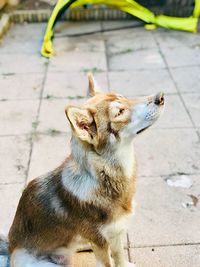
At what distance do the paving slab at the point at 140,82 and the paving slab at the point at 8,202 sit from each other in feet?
8.33

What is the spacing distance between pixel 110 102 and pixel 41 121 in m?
2.70

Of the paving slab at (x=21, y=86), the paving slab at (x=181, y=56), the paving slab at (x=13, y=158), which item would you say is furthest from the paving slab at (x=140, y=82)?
the paving slab at (x=13, y=158)

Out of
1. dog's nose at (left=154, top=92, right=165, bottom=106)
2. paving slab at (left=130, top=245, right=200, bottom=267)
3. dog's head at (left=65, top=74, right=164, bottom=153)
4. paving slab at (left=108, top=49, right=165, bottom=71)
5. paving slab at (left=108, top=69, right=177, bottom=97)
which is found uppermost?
dog's nose at (left=154, top=92, right=165, bottom=106)

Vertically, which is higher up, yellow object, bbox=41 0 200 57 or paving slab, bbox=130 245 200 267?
yellow object, bbox=41 0 200 57

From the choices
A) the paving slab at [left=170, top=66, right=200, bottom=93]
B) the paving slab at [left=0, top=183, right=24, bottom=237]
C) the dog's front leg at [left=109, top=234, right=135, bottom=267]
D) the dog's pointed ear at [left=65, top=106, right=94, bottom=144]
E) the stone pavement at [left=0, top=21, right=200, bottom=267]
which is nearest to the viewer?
the dog's pointed ear at [left=65, top=106, right=94, bottom=144]

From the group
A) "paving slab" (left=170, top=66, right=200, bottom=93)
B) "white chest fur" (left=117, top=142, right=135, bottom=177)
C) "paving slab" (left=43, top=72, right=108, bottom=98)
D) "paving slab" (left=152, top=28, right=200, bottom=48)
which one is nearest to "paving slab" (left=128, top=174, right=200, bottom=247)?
"white chest fur" (left=117, top=142, right=135, bottom=177)

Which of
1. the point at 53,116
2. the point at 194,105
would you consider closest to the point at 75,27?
the point at 53,116

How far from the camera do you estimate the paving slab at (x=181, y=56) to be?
6680 millimetres

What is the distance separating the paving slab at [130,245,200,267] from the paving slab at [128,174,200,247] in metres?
0.07

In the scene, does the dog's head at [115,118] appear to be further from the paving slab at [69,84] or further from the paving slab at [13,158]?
the paving slab at [69,84]

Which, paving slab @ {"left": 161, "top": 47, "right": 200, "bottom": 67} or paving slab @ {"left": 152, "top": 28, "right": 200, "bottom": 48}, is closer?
paving slab @ {"left": 161, "top": 47, "right": 200, "bottom": 67}

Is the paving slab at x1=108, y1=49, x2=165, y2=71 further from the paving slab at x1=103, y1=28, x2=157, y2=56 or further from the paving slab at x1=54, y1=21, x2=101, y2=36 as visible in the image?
the paving slab at x1=54, y1=21, x2=101, y2=36

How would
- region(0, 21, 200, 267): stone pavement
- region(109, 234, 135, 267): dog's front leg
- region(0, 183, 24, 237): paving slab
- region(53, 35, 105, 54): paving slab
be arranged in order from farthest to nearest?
1. region(53, 35, 105, 54): paving slab
2. region(0, 183, 24, 237): paving slab
3. region(0, 21, 200, 267): stone pavement
4. region(109, 234, 135, 267): dog's front leg

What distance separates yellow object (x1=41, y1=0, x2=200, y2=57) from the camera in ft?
23.6
